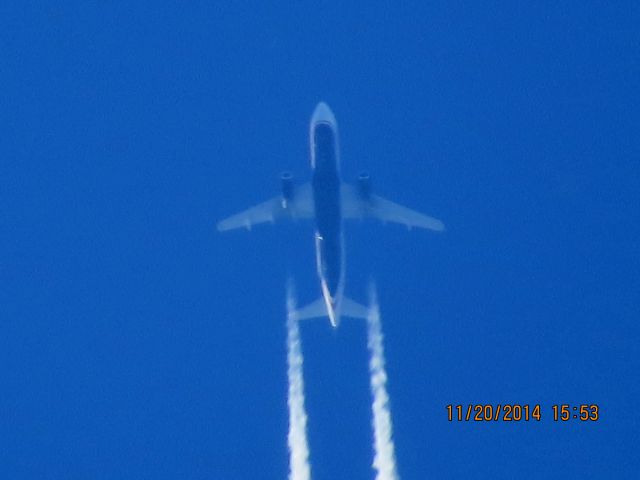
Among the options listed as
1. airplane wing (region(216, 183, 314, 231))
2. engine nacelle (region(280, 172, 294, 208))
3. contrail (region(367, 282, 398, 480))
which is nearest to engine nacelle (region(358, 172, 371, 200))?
airplane wing (region(216, 183, 314, 231))

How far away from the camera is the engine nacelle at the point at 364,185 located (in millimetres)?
49188

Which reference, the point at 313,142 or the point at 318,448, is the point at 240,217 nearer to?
the point at 313,142

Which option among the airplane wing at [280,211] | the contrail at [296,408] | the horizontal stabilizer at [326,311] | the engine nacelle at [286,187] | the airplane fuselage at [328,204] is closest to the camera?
the airplane fuselage at [328,204]

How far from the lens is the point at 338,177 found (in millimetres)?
48469

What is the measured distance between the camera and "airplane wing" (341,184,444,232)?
165 ft

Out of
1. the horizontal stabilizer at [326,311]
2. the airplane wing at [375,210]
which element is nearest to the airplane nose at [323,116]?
the airplane wing at [375,210]

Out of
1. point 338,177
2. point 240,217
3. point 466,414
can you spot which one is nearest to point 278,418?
point 466,414

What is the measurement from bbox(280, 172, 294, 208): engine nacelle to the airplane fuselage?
1.32m

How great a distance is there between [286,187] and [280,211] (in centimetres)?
191

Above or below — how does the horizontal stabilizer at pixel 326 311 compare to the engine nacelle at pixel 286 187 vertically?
below

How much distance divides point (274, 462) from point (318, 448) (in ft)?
11.7

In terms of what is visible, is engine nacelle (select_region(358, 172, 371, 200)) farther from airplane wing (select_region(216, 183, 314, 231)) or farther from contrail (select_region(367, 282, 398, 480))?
contrail (select_region(367, 282, 398, 480))

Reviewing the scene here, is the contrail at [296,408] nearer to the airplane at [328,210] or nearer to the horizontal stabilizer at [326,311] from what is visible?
the horizontal stabilizer at [326,311]

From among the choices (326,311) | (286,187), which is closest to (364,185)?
(286,187)
